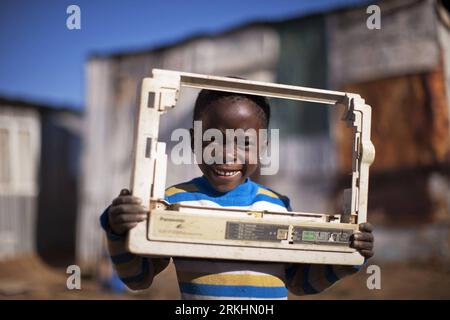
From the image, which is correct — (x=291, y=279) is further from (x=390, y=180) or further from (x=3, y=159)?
(x=3, y=159)

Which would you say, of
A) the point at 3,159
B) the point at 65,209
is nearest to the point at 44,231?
the point at 65,209

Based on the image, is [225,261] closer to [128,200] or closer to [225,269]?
[225,269]

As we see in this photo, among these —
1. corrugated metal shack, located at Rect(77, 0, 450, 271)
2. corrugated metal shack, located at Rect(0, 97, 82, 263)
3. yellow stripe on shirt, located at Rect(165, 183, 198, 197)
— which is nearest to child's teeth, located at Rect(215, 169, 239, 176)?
yellow stripe on shirt, located at Rect(165, 183, 198, 197)

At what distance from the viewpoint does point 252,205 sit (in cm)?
176

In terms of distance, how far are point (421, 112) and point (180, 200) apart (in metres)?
6.23

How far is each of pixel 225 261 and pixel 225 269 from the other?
1.0 inches

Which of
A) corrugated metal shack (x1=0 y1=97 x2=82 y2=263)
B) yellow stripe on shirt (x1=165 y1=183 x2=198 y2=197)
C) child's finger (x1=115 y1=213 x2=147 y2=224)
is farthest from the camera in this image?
corrugated metal shack (x1=0 y1=97 x2=82 y2=263)

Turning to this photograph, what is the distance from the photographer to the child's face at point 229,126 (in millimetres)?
1693

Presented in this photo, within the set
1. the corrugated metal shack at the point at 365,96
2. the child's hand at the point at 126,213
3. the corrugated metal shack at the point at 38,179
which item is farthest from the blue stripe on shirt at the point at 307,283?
the corrugated metal shack at the point at 38,179

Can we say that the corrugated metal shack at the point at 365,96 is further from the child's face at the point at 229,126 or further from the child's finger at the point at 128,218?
the child's finger at the point at 128,218

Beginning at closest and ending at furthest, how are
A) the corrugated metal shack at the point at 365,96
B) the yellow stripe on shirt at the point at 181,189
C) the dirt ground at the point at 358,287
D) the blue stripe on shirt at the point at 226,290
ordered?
the blue stripe on shirt at the point at 226,290, the yellow stripe on shirt at the point at 181,189, the dirt ground at the point at 358,287, the corrugated metal shack at the point at 365,96

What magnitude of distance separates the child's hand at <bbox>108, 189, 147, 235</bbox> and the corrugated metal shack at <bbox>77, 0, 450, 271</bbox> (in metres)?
5.61

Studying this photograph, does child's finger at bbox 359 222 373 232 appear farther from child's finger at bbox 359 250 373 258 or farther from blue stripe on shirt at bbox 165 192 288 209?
→ blue stripe on shirt at bbox 165 192 288 209

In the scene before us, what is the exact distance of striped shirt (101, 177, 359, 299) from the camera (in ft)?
5.36
